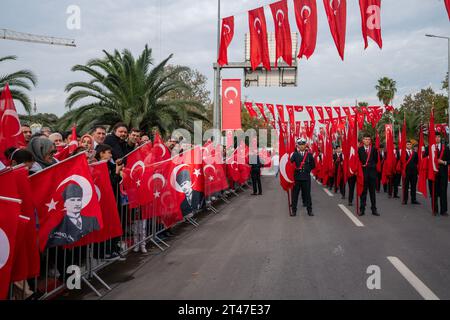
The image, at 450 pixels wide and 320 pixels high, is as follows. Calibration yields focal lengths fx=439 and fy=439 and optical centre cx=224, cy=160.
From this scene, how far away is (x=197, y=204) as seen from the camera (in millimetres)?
10594

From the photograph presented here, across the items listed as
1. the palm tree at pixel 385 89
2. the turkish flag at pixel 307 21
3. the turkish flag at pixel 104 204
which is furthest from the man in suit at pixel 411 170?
the palm tree at pixel 385 89

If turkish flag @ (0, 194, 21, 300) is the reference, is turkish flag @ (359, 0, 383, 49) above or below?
above

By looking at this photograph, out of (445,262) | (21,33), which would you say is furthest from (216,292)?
(21,33)

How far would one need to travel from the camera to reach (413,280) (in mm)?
5207

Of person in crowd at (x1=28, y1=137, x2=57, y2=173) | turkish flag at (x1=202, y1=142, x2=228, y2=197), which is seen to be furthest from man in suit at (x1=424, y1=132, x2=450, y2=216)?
person in crowd at (x1=28, y1=137, x2=57, y2=173)

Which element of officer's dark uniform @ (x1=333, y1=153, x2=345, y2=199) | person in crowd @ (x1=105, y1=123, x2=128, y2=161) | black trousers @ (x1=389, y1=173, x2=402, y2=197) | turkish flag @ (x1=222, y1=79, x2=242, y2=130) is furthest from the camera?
turkish flag @ (x1=222, y1=79, x2=242, y2=130)

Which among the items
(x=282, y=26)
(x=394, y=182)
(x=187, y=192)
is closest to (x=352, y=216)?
(x=187, y=192)

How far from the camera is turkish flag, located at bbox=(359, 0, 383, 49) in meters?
9.97

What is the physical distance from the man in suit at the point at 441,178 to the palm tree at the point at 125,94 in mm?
11574

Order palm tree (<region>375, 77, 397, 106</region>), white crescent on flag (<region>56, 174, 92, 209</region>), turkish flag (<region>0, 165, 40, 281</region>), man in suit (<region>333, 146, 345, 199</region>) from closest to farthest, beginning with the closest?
turkish flag (<region>0, 165, 40, 281</region>) → white crescent on flag (<region>56, 174, 92, 209</region>) → man in suit (<region>333, 146, 345, 199</region>) → palm tree (<region>375, 77, 397, 106</region>)

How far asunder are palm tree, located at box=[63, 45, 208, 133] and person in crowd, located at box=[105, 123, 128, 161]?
1168cm

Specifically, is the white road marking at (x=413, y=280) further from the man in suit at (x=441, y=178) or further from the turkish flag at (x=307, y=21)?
the turkish flag at (x=307, y=21)

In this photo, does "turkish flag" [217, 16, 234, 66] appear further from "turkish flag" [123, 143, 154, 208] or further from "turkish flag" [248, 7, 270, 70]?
"turkish flag" [123, 143, 154, 208]

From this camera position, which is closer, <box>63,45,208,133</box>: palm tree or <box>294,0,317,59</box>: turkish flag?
<box>294,0,317,59</box>: turkish flag
